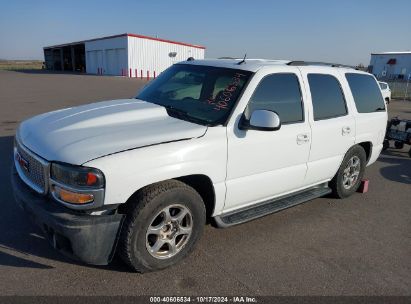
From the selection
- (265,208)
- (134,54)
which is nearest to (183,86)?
(265,208)

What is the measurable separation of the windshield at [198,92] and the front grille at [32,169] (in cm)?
135

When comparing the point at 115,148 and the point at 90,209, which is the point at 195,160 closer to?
the point at 115,148

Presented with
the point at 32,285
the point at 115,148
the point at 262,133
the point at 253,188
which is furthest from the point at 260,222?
the point at 32,285

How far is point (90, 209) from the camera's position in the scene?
274cm

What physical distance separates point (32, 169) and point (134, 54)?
40780 millimetres

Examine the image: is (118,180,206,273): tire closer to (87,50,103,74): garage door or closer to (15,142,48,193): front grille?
(15,142,48,193): front grille

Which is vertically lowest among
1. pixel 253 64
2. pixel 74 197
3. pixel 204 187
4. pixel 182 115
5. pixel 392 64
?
pixel 204 187

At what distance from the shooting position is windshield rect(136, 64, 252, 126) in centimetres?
354

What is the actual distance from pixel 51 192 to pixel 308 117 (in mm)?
2798

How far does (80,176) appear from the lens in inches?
Answer: 105

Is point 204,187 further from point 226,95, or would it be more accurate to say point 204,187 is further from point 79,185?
point 79,185

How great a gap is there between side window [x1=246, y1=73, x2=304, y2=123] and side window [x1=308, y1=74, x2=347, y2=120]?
280 millimetres

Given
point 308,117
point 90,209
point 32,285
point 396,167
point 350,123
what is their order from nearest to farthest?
point 90,209 → point 32,285 → point 308,117 → point 350,123 → point 396,167

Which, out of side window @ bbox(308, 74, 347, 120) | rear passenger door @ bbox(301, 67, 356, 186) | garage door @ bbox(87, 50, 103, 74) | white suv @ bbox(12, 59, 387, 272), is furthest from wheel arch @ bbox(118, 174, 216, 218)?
garage door @ bbox(87, 50, 103, 74)
